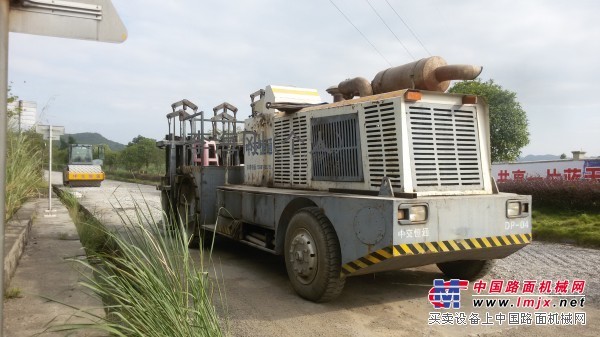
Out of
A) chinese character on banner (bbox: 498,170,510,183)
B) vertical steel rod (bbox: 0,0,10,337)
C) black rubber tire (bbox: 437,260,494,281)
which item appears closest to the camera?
vertical steel rod (bbox: 0,0,10,337)

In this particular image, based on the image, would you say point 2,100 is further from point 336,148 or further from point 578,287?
point 578,287

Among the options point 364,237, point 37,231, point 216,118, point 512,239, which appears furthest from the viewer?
point 216,118

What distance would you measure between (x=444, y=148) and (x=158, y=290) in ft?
11.3

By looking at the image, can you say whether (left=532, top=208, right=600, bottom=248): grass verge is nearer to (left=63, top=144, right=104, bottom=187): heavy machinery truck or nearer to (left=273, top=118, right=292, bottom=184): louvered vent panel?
(left=273, top=118, right=292, bottom=184): louvered vent panel

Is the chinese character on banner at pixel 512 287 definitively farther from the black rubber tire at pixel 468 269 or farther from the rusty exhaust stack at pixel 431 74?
the rusty exhaust stack at pixel 431 74

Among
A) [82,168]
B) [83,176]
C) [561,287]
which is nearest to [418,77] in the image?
[561,287]

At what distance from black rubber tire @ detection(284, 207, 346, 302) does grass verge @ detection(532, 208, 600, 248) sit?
6.36m

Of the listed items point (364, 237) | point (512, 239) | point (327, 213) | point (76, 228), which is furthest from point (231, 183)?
point (512, 239)

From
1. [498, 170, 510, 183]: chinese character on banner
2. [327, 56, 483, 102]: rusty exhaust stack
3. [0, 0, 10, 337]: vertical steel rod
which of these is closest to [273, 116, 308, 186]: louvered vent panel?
[327, 56, 483, 102]: rusty exhaust stack

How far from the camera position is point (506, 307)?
5.09m

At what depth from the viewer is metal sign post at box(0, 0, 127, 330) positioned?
179cm

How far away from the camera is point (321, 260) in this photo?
484 centimetres

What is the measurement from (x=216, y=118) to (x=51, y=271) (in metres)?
4.42

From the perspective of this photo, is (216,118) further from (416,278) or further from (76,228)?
(416,278)
